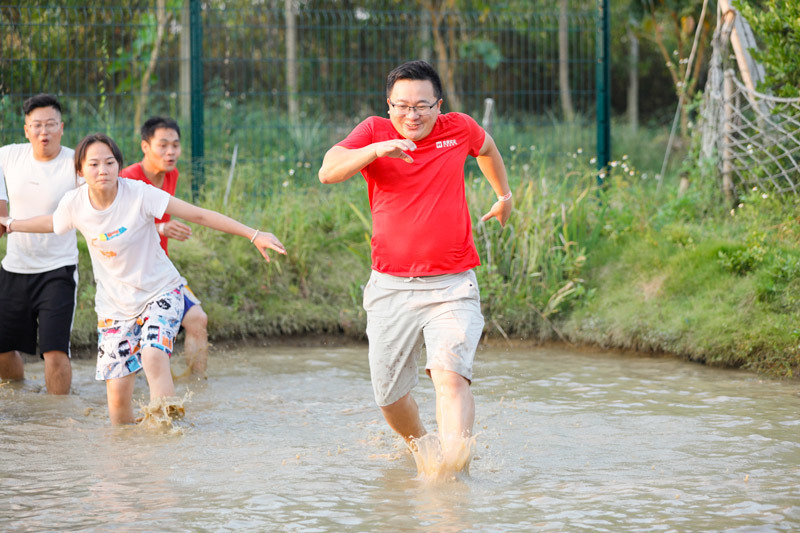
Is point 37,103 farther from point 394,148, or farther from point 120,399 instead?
point 394,148

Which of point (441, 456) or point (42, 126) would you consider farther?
point (42, 126)

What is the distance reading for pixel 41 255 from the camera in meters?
6.29

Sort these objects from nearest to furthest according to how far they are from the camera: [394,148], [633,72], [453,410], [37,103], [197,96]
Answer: [394,148] < [453,410] < [37,103] < [197,96] < [633,72]

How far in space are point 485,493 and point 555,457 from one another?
740mm

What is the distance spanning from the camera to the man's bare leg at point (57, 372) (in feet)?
20.4

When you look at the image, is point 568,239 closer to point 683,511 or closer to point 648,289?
point 648,289

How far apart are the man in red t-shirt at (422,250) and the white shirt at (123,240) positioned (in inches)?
63.0

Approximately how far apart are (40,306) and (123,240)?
1.32 meters

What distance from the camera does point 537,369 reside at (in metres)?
7.10

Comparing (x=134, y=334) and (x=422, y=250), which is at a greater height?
(x=422, y=250)

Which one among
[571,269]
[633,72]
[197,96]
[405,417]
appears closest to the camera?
[405,417]

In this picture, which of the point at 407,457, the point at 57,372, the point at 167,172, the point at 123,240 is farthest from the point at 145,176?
the point at 407,457

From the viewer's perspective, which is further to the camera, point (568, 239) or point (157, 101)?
point (157, 101)

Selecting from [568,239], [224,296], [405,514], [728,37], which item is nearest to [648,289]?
[568,239]
